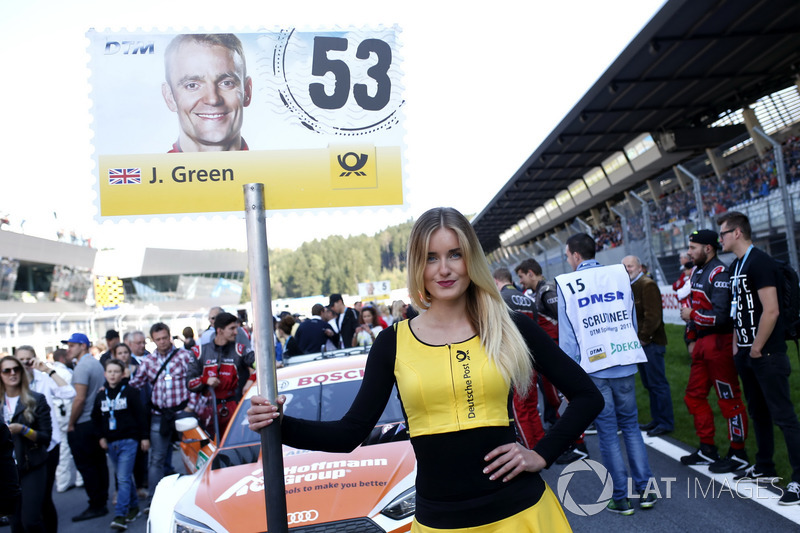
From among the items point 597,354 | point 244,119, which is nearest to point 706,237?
point 597,354

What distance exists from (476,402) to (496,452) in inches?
6.6

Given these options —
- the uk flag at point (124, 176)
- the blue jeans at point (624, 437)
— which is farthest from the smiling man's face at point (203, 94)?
the blue jeans at point (624, 437)

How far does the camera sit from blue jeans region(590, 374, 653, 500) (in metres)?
5.34

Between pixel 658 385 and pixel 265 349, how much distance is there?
6.23 metres

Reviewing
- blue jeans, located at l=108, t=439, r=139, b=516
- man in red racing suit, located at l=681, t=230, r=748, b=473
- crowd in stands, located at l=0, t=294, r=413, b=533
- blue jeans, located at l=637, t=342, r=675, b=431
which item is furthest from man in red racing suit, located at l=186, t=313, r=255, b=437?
man in red racing suit, located at l=681, t=230, r=748, b=473

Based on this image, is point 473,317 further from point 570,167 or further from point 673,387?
point 570,167

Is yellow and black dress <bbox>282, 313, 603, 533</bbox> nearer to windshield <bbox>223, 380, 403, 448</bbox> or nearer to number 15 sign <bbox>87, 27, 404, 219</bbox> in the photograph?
number 15 sign <bbox>87, 27, 404, 219</bbox>

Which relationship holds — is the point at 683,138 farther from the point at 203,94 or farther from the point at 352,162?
the point at 203,94

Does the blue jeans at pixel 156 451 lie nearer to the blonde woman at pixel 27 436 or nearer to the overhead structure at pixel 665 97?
the blonde woman at pixel 27 436

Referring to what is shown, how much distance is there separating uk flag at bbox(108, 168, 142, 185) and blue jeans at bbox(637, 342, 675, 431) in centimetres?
625

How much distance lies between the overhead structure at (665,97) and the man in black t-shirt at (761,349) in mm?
8615

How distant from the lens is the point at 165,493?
4.67 meters

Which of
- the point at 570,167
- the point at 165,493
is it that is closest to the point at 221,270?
the point at 570,167

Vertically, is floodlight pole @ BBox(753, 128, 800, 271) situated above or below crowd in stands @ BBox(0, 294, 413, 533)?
above
